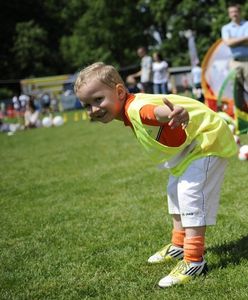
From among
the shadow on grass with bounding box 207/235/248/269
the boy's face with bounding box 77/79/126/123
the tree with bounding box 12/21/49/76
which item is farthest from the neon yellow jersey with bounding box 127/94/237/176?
the tree with bounding box 12/21/49/76

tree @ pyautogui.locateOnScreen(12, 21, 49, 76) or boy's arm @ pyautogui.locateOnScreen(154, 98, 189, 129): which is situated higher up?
boy's arm @ pyautogui.locateOnScreen(154, 98, 189, 129)

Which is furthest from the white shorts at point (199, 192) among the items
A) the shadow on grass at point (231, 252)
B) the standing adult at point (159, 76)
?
the standing adult at point (159, 76)

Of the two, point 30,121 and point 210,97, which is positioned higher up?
point 210,97

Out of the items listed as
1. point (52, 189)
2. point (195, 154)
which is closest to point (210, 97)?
point (52, 189)

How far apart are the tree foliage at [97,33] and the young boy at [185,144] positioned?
41.9 meters

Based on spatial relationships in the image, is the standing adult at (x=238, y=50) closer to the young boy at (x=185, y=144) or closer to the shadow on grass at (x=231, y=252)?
the shadow on grass at (x=231, y=252)

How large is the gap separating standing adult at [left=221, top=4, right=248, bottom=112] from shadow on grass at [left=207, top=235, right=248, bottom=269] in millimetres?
4640

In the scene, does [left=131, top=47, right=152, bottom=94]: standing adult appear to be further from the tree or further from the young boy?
the tree

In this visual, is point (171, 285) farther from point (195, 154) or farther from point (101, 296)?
point (195, 154)

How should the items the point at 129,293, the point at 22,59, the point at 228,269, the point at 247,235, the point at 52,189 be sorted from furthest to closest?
the point at 22,59 < the point at 52,189 < the point at 247,235 < the point at 228,269 < the point at 129,293

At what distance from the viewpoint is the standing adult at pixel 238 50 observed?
7.75 m

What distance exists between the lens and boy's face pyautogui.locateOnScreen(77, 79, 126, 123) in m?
3.02

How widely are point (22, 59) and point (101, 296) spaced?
1904 inches

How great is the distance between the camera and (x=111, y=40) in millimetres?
49344
